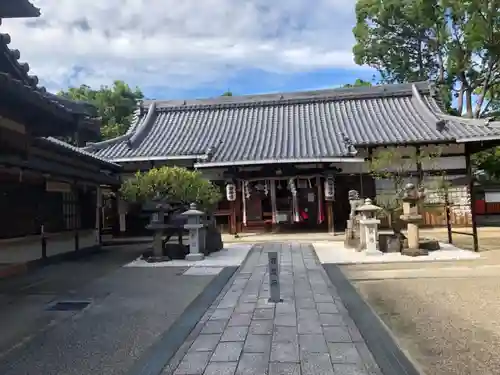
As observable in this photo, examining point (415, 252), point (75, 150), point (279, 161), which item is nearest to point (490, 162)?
point (279, 161)

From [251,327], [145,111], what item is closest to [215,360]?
[251,327]

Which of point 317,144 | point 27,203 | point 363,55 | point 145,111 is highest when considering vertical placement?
point 363,55

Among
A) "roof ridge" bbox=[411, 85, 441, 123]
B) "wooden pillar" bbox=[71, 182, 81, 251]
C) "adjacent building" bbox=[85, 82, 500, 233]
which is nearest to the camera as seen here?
"wooden pillar" bbox=[71, 182, 81, 251]

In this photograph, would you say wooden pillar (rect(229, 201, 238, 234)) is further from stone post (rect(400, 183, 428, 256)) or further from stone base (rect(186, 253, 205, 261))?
stone post (rect(400, 183, 428, 256))

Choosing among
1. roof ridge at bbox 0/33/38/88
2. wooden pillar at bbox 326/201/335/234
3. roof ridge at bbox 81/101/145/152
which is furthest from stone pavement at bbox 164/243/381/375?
roof ridge at bbox 81/101/145/152

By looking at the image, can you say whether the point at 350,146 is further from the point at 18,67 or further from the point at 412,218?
the point at 18,67

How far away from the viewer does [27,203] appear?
10.3m

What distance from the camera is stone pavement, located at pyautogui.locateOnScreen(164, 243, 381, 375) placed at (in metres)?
3.72

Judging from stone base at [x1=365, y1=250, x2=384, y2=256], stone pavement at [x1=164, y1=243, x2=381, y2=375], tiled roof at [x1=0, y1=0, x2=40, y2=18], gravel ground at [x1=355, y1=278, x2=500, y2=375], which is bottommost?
gravel ground at [x1=355, y1=278, x2=500, y2=375]

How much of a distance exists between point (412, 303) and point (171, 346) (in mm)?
3307

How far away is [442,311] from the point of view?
5586 millimetres

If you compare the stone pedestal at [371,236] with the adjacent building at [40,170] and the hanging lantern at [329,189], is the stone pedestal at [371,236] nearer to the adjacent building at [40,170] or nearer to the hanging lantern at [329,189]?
the hanging lantern at [329,189]

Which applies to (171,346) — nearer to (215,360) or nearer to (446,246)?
(215,360)

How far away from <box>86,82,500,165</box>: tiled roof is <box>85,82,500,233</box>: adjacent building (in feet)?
0.14
